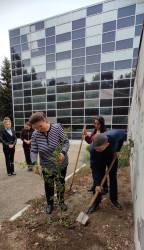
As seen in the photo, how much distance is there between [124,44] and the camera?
36.1ft

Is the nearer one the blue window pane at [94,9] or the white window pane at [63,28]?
the blue window pane at [94,9]

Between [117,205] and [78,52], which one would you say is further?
[78,52]

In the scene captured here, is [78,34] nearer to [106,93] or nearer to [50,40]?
[50,40]

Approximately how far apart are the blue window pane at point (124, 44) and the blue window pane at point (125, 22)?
1.08m

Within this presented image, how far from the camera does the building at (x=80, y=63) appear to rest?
433 inches

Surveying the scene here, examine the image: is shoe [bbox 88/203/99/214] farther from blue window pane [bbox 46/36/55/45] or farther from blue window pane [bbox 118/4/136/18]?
blue window pane [bbox 46/36/55/45]

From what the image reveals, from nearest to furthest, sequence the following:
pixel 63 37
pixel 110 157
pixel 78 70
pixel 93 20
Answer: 1. pixel 110 157
2. pixel 93 20
3. pixel 78 70
4. pixel 63 37

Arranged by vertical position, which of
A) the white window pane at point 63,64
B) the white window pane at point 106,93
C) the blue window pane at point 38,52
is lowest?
the white window pane at point 106,93

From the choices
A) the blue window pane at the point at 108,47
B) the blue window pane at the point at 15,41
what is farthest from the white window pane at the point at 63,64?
the blue window pane at the point at 15,41

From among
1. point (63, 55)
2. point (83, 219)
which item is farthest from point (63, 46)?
point (83, 219)

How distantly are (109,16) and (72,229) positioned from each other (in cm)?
1400

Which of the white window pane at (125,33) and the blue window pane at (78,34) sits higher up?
the blue window pane at (78,34)

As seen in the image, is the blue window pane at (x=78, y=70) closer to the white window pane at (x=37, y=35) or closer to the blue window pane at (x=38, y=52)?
the blue window pane at (x=38, y=52)

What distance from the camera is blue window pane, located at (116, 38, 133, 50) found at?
10834 millimetres
